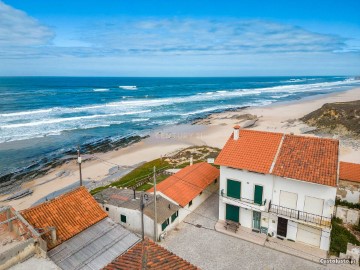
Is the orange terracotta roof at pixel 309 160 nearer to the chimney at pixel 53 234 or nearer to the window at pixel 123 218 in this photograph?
the window at pixel 123 218

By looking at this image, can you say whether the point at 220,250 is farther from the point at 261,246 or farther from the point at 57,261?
the point at 57,261

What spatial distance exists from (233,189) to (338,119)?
1553 inches

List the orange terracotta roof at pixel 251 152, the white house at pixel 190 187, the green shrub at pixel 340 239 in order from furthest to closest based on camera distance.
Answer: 1. the white house at pixel 190 187
2. the orange terracotta roof at pixel 251 152
3. the green shrub at pixel 340 239

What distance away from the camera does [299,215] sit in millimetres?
18391

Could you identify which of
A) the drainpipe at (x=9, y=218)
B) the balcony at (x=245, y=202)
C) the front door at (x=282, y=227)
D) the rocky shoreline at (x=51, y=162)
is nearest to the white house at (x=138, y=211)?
the balcony at (x=245, y=202)

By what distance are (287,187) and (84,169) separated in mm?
25128

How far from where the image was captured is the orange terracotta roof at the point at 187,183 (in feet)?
74.2

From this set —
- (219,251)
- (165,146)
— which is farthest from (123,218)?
(165,146)

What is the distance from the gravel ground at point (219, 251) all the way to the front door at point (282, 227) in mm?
1547

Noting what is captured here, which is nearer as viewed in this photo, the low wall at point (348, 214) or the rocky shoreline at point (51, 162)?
the low wall at point (348, 214)

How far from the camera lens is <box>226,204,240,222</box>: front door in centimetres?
2103

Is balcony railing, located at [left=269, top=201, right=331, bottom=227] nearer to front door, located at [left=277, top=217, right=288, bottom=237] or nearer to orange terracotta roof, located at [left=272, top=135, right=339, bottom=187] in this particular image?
front door, located at [left=277, top=217, right=288, bottom=237]

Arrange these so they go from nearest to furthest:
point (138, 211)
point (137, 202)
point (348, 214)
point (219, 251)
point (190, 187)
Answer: point (219, 251) < point (138, 211) < point (348, 214) < point (137, 202) < point (190, 187)

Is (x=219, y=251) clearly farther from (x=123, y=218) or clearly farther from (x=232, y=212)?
(x=123, y=218)
